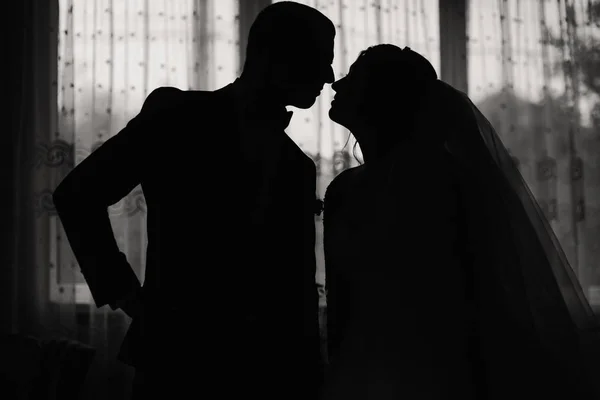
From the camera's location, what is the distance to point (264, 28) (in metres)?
1.43

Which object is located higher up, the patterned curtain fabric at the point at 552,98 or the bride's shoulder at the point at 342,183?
the patterned curtain fabric at the point at 552,98

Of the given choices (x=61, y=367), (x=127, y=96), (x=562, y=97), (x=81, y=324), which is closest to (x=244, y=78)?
(x=61, y=367)

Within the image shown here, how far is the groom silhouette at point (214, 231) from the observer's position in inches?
51.5

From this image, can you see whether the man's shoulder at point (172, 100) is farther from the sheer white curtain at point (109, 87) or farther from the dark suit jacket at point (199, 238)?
the sheer white curtain at point (109, 87)

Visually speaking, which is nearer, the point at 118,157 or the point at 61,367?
the point at 118,157

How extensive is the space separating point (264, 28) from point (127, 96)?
5.54 feet

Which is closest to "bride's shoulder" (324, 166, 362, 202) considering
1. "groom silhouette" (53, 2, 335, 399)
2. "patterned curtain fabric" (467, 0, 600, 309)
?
"groom silhouette" (53, 2, 335, 399)

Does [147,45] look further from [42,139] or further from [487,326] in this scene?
[487,326]

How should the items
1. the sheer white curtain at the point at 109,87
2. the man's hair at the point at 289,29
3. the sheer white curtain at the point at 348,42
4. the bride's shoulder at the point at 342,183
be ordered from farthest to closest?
the sheer white curtain at the point at 348,42 → the sheer white curtain at the point at 109,87 → the bride's shoulder at the point at 342,183 → the man's hair at the point at 289,29

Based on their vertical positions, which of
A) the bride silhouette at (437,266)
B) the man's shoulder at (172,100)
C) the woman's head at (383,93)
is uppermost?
the woman's head at (383,93)

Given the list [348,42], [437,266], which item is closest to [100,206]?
[437,266]

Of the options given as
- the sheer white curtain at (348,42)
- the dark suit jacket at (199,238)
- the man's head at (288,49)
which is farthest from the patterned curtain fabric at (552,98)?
the dark suit jacket at (199,238)

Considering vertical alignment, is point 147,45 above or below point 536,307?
above

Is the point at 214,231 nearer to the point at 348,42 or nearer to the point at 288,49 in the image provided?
the point at 288,49
